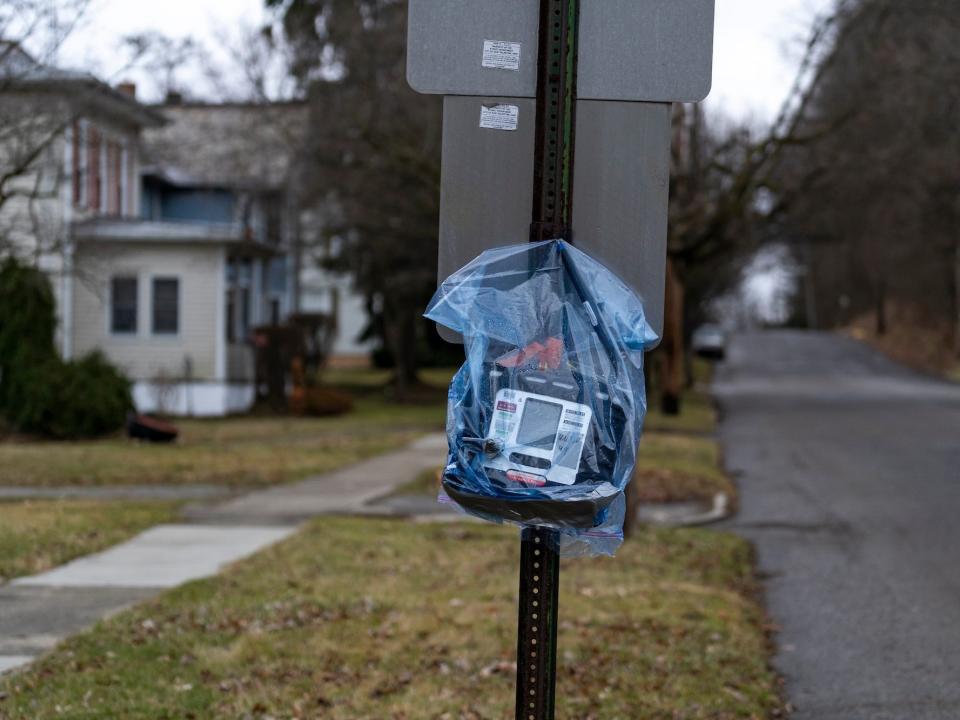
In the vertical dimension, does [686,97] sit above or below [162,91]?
below

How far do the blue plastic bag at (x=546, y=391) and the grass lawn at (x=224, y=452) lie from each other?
11.9m

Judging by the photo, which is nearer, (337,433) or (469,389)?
(469,389)

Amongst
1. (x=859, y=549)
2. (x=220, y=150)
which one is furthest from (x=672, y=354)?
(x=859, y=549)

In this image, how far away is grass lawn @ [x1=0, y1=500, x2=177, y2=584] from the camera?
361 inches

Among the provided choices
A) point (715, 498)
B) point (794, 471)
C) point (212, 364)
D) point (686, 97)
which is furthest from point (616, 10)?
point (212, 364)

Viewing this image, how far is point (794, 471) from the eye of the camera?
1761cm

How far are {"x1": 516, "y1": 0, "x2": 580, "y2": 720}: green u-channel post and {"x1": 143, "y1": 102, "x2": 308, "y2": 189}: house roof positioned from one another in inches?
992

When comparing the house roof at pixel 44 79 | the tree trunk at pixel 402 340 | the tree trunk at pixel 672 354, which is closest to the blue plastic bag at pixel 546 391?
the house roof at pixel 44 79

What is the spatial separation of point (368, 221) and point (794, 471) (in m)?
14.0

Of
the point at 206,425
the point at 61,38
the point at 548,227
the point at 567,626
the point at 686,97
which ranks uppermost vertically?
the point at 61,38

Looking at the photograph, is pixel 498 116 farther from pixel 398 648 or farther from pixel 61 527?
A: pixel 61 527

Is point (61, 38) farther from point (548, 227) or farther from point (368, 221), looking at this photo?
point (368, 221)

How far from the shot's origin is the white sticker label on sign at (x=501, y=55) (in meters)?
3.78

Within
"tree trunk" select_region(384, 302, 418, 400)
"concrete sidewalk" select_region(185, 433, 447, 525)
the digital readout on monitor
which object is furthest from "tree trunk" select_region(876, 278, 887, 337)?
the digital readout on monitor
